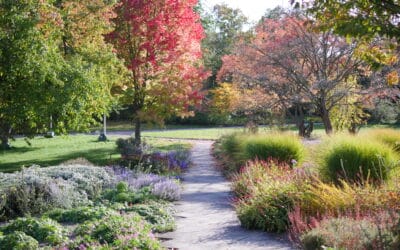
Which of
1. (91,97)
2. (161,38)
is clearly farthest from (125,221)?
(161,38)

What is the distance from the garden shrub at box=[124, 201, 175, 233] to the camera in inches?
288

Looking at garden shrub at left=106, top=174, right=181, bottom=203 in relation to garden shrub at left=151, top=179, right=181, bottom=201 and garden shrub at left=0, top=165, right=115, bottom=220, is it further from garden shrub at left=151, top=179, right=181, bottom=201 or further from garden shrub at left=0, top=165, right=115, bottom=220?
garden shrub at left=0, top=165, right=115, bottom=220

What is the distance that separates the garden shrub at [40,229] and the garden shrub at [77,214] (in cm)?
72

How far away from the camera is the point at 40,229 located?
672 cm

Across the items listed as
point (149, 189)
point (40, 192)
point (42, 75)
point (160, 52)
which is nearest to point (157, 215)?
point (149, 189)

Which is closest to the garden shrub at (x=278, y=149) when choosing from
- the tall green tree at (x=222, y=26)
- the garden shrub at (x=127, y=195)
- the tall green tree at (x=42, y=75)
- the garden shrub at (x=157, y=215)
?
the garden shrub at (x=127, y=195)

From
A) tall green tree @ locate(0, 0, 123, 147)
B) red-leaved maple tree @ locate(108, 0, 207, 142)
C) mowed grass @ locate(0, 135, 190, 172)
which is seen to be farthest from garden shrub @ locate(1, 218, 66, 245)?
red-leaved maple tree @ locate(108, 0, 207, 142)

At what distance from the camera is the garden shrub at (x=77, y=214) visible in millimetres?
7595

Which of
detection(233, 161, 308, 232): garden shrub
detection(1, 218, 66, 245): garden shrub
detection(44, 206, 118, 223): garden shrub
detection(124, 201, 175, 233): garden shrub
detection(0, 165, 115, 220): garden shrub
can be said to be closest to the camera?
detection(1, 218, 66, 245): garden shrub

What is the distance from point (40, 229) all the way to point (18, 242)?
750 mm

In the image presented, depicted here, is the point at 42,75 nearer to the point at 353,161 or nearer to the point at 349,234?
the point at 353,161

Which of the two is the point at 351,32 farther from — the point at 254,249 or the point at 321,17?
the point at 254,249

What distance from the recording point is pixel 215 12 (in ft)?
183

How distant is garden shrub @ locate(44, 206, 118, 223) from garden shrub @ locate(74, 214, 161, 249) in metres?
0.70
